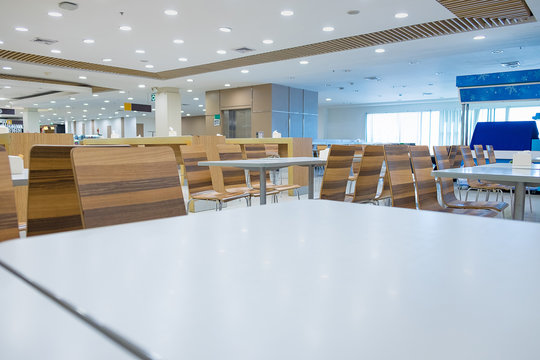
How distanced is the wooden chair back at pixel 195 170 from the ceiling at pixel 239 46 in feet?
8.92

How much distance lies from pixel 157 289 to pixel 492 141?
898cm

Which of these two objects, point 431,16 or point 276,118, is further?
point 276,118

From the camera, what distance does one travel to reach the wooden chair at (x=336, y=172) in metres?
2.84

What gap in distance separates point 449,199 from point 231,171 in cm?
212

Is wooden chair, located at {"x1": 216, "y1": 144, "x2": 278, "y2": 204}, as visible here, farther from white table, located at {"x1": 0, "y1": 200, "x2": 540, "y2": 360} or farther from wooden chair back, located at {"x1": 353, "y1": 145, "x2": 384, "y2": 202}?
white table, located at {"x1": 0, "y1": 200, "x2": 540, "y2": 360}

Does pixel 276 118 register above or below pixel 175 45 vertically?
below

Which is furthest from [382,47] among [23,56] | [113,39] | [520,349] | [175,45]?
[520,349]

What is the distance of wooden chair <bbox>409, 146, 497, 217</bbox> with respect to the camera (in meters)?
2.45

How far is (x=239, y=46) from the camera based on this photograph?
7.89 meters

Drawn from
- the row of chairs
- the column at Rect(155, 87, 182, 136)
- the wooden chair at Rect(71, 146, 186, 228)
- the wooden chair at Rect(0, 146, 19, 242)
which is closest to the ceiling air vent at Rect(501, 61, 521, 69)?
the row of chairs

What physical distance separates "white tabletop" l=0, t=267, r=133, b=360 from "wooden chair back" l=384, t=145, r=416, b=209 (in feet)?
6.56

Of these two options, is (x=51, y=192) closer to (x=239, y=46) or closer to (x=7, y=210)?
(x=7, y=210)

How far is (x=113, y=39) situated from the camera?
24.0ft

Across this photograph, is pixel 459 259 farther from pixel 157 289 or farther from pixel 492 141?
pixel 492 141
